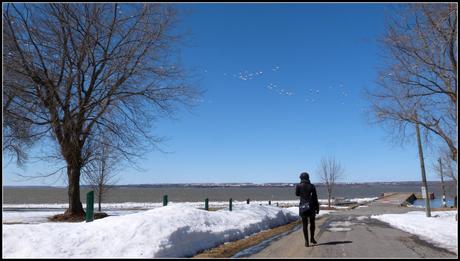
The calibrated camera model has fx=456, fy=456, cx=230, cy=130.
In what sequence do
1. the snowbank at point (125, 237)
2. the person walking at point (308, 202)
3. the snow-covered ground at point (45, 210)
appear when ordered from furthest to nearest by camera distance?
the snow-covered ground at point (45, 210)
the person walking at point (308, 202)
the snowbank at point (125, 237)

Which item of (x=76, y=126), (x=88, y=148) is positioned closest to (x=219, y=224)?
(x=76, y=126)

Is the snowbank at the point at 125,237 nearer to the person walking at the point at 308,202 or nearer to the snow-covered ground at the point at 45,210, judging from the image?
the person walking at the point at 308,202

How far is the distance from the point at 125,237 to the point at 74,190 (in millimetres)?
10640

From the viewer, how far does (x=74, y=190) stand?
18.5 metres

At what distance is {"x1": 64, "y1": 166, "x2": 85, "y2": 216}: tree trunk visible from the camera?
18031mm

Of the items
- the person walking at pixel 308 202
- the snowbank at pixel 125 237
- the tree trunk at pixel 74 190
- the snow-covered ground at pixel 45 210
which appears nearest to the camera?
the snowbank at pixel 125 237

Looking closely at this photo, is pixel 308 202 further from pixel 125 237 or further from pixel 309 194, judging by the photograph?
pixel 125 237

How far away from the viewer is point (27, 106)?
1513 centimetres

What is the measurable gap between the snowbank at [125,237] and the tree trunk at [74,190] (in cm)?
798

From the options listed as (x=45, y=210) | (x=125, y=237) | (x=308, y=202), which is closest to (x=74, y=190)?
(x=125, y=237)

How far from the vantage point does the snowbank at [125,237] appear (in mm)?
8188

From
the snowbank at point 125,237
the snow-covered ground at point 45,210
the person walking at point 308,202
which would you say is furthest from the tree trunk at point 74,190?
the person walking at point 308,202

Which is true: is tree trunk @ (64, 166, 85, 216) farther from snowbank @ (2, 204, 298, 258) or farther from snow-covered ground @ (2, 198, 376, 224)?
snowbank @ (2, 204, 298, 258)

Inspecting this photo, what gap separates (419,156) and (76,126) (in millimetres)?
17463
